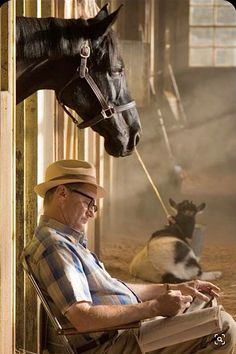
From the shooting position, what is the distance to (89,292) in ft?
12.5

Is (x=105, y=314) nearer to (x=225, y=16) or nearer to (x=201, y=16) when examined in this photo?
(x=225, y=16)

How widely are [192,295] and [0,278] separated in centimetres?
69

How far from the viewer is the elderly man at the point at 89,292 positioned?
3.74m

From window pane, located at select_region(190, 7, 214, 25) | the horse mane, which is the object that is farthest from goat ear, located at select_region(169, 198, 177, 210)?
the horse mane

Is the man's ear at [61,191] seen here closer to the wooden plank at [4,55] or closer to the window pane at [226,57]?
the wooden plank at [4,55]

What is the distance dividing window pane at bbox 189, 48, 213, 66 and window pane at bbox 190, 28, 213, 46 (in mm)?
73

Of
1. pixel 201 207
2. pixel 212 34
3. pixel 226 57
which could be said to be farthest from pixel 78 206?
pixel 212 34

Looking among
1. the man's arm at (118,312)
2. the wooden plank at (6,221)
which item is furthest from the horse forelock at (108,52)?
the man's arm at (118,312)

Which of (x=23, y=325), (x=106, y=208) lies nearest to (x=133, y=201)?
(x=106, y=208)

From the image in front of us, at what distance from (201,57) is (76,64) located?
18.0 feet

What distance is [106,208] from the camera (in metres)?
9.35

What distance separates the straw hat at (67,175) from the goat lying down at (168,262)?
3.81 meters

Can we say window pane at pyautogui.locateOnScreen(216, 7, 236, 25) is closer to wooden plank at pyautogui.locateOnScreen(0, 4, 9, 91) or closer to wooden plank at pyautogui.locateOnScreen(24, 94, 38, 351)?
wooden plank at pyautogui.locateOnScreen(24, 94, 38, 351)

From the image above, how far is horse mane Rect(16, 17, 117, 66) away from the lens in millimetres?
4656
